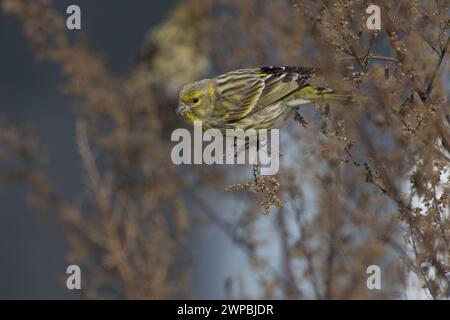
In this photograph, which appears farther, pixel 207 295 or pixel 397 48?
pixel 207 295

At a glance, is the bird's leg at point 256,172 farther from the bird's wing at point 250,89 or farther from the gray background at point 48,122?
the gray background at point 48,122

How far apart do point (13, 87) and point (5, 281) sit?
40.9 inches

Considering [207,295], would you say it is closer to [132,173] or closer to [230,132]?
[132,173]

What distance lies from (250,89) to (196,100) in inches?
4.3

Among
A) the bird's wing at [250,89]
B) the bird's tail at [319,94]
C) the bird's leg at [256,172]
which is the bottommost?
the bird's leg at [256,172]

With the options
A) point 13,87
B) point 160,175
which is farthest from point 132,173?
point 13,87

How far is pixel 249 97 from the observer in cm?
119

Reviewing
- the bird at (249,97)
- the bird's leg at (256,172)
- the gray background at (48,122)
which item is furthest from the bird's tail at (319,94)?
the gray background at (48,122)

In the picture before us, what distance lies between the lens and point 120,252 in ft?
8.18

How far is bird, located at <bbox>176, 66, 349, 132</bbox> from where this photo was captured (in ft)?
3.51

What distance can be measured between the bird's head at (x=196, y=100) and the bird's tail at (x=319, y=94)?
140 mm

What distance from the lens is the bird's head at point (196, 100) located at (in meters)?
1.10

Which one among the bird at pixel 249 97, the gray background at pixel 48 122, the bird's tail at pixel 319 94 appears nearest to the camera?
the bird's tail at pixel 319 94

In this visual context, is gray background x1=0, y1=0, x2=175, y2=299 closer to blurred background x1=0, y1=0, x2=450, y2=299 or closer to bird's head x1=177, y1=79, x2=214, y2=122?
blurred background x1=0, y1=0, x2=450, y2=299
